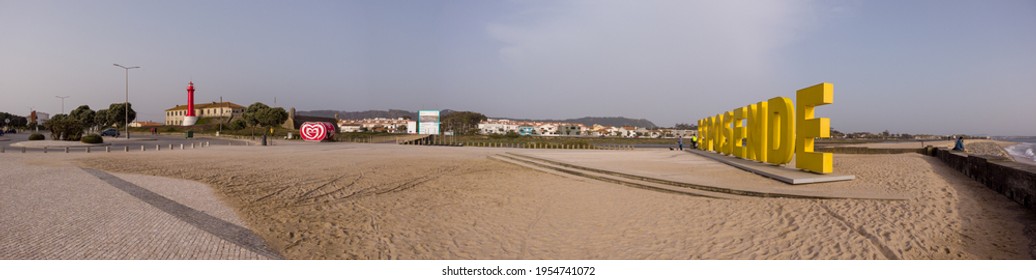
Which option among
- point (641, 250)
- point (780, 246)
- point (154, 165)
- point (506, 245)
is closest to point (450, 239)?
point (506, 245)

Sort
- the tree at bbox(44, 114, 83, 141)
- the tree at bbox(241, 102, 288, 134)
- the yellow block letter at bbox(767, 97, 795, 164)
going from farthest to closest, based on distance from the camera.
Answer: the tree at bbox(241, 102, 288, 134), the tree at bbox(44, 114, 83, 141), the yellow block letter at bbox(767, 97, 795, 164)

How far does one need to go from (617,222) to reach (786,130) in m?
7.61

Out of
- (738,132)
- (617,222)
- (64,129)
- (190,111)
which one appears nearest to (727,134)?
(738,132)

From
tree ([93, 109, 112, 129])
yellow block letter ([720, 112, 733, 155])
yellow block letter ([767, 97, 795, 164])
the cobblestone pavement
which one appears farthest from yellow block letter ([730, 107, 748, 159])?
tree ([93, 109, 112, 129])

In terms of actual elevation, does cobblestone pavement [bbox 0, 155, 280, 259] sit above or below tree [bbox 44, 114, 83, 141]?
below

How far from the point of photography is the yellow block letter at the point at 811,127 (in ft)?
35.5

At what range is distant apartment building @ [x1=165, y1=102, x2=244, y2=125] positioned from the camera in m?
95.8

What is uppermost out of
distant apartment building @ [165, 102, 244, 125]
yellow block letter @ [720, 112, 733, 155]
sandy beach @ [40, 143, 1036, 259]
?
distant apartment building @ [165, 102, 244, 125]

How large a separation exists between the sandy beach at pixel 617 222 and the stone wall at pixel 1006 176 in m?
0.24

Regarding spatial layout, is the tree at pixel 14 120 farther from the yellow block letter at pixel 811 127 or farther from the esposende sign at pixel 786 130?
the yellow block letter at pixel 811 127

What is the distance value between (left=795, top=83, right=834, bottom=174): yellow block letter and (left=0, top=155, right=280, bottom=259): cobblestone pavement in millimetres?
11895

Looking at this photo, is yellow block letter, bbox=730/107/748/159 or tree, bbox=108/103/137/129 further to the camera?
tree, bbox=108/103/137/129

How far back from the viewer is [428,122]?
2611 inches

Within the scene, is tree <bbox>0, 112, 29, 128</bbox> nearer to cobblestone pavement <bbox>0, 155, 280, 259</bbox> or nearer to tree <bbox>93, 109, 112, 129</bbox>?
tree <bbox>93, 109, 112, 129</bbox>
